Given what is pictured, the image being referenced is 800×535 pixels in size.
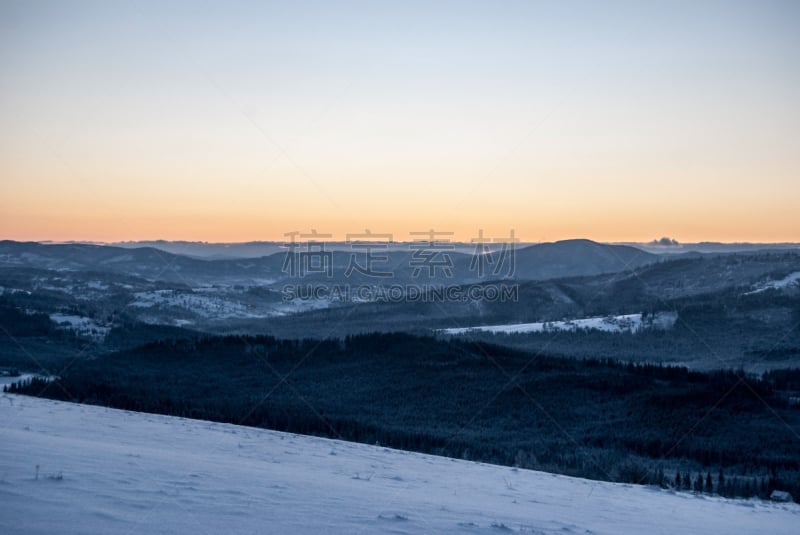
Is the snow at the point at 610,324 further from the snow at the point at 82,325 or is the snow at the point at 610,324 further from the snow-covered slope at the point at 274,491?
the snow-covered slope at the point at 274,491

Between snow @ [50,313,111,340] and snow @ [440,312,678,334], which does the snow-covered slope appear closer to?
snow @ [50,313,111,340]

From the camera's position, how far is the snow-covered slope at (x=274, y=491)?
684 centimetres

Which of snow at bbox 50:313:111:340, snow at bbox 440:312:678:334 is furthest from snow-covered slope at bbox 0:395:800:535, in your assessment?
snow at bbox 440:312:678:334

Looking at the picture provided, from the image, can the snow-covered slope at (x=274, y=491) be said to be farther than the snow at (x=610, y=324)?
No

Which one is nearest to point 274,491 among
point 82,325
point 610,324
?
point 82,325

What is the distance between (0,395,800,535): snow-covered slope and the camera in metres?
6.84

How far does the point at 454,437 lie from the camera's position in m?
23.1

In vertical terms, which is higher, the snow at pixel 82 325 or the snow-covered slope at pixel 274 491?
the snow-covered slope at pixel 274 491

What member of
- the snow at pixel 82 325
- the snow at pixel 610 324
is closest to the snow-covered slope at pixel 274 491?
the snow at pixel 82 325

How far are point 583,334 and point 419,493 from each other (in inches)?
2144

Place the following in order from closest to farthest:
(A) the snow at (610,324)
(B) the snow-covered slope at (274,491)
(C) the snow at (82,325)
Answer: (B) the snow-covered slope at (274,491)
(C) the snow at (82,325)
(A) the snow at (610,324)

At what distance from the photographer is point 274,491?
8695 millimetres

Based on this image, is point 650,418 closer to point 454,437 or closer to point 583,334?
point 454,437

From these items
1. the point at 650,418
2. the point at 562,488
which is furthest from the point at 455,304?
the point at 562,488
